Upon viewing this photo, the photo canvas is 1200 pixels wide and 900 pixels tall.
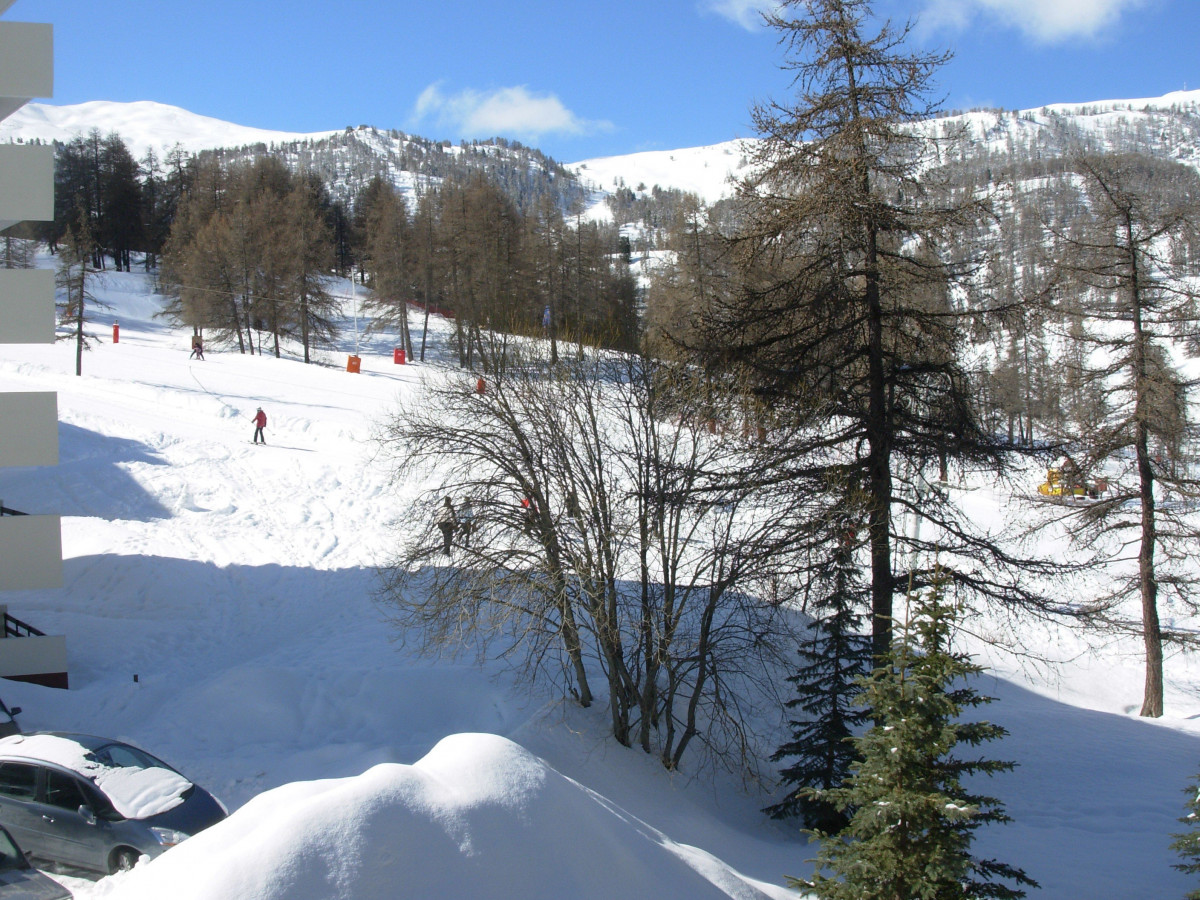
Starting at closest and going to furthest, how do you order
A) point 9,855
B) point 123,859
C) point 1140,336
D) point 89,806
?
point 9,855, point 123,859, point 89,806, point 1140,336

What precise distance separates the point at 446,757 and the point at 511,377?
7690 mm

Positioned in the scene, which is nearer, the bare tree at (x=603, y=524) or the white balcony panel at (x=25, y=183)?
the bare tree at (x=603, y=524)

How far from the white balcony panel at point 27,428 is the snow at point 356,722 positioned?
3.69m

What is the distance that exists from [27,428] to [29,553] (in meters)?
2.13

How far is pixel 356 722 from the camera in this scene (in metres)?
13.3

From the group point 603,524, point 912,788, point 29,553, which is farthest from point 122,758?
point 912,788

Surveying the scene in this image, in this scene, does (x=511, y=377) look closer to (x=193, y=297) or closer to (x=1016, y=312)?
(x=1016, y=312)

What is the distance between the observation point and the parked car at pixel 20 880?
7.29m

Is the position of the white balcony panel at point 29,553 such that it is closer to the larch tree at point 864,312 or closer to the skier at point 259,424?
the larch tree at point 864,312

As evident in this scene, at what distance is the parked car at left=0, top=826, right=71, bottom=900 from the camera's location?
729 cm

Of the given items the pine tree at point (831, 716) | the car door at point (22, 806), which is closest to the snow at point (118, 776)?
the car door at point (22, 806)

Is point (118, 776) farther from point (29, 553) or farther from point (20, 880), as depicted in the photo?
point (29, 553)

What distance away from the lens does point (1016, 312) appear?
11.2m

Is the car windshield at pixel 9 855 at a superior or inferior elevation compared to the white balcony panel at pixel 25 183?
inferior
